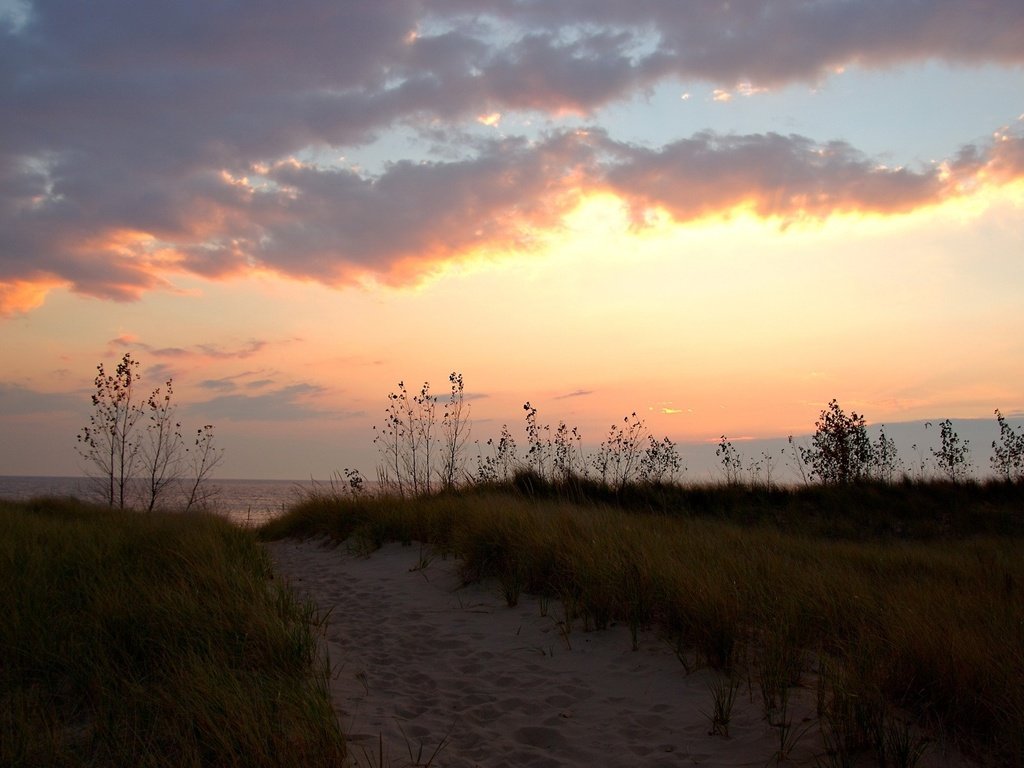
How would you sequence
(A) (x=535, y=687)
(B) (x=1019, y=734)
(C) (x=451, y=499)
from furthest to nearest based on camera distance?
(C) (x=451, y=499), (A) (x=535, y=687), (B) (x=1019, y=734)

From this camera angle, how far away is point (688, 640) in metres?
5.00

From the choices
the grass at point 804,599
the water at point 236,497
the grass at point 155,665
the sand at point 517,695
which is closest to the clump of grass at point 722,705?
the sand at point 517,695

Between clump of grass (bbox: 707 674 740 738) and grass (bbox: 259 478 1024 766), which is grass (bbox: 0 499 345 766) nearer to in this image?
clump of grass (bbox: 707 674 740 738)

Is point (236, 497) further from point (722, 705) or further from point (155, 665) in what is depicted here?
point (722, 705)

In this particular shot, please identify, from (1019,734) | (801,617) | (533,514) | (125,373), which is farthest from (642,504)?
(125,373)

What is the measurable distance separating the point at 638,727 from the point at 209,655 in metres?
2.79

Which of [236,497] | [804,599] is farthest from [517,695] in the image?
[236,497]

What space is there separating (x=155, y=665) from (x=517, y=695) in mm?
2423

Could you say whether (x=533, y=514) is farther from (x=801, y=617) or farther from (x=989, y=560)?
(x=989, y=560)

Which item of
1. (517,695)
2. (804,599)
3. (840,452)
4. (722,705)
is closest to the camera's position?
(722,705)

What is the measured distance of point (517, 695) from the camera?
459 centimetres

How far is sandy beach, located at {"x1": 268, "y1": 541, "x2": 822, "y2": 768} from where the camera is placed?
3660 mm

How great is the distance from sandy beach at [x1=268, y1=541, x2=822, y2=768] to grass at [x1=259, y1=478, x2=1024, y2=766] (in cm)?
21

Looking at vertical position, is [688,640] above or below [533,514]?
below
